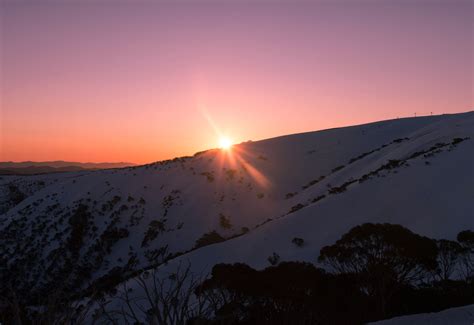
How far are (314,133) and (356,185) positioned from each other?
47.0 meters

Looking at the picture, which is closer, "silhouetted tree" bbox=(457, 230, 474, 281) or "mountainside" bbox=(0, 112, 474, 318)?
"silhouetted tree" bbox=(457, 230, 474, 281)

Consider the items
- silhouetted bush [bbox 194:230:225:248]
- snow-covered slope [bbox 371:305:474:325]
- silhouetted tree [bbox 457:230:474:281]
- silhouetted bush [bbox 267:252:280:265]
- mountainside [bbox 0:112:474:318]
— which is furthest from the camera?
silhouetted bush [bbox 194:230:225:248]

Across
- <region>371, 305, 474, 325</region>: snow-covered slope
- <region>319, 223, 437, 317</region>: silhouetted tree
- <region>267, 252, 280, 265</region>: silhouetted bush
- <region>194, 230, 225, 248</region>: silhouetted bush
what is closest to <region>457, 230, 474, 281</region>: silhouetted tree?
Answer: <region>319, 223, 437, 317</region>: silhouetted tree

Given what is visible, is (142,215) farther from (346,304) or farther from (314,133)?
(314,133)

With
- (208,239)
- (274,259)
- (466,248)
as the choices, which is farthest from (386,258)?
(208,239)

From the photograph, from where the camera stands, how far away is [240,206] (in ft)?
149

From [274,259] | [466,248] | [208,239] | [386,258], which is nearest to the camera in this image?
[386,258]

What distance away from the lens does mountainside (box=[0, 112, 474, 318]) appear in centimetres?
2647

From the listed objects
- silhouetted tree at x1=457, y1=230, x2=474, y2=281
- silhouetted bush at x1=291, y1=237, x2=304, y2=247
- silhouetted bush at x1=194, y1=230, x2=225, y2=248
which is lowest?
silhouetted bush at x1=194, y1=230, x2=225, y2=248

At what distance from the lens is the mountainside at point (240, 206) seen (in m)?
26.5

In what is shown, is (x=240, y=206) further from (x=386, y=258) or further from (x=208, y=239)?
(x=386, y=258)

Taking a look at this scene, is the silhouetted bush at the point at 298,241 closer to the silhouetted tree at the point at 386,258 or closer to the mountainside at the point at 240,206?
the mountainside at the point at 240,206

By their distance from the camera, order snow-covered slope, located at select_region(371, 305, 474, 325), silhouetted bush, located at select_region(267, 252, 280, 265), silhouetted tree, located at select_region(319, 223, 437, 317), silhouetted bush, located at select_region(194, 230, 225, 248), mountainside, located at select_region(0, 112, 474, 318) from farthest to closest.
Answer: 1. silhouetted bush, located at select_region(194, 230, 225, 248)
2. mountainside, located at select_region(0, 112, 474, 318)
3. silhouetted bush, located at select_region(267, 252, 280, 265)
4. silhouetted tree, located at select_region(319, 223, 437, 317)
5. snow-covered slope, located at select_region(371, 305, 474, 325)

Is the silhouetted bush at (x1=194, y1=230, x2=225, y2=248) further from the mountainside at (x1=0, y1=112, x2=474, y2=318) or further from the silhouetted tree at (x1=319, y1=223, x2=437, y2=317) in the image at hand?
the silhouetted tree at (x1=319, y1=223, x2=437, y2=317)
